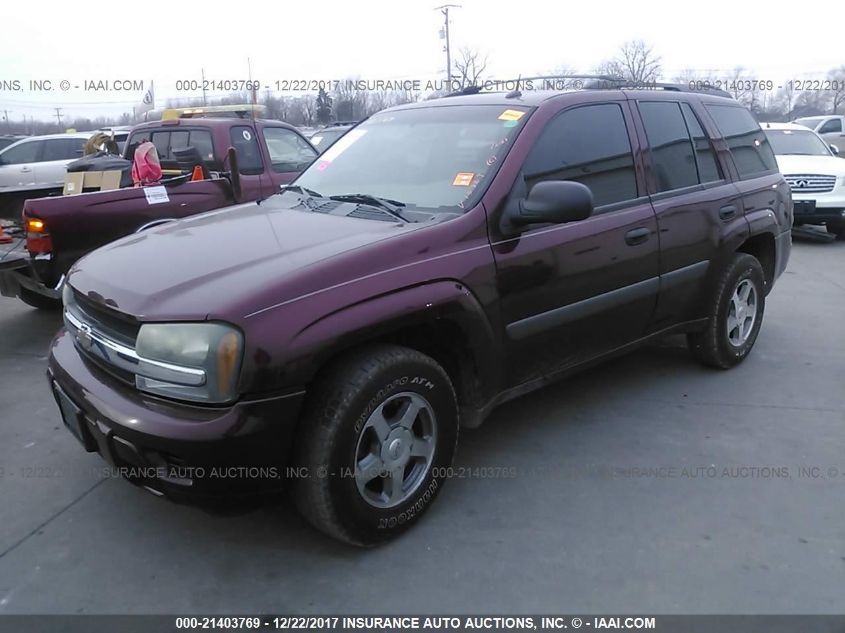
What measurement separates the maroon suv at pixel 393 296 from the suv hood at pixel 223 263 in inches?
0.5

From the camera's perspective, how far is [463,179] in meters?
3.26

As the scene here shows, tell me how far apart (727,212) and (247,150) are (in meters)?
4.70

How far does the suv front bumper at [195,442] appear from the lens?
2357 mm

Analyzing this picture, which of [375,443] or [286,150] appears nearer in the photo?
[375,443]

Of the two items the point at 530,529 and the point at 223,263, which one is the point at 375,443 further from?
the point at 223,263

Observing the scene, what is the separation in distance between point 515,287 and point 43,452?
2.67 meters

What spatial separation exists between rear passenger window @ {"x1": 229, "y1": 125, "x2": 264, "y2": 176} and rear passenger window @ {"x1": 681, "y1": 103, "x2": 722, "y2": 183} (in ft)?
14.1

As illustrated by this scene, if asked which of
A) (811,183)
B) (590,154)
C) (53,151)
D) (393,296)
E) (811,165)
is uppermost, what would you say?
(53,151)

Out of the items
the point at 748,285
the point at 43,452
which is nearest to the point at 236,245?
the point at 43,452

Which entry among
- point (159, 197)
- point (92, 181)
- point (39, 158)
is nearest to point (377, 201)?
point (159, 197)

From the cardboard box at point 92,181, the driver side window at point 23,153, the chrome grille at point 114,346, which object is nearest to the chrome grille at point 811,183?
the cardboard box at point 92,181

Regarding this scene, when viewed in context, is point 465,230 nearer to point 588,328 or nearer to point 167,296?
point 588,328

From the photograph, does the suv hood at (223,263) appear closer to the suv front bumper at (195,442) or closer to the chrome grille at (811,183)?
the suv front bumper at (195,442)

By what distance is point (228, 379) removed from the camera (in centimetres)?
235
